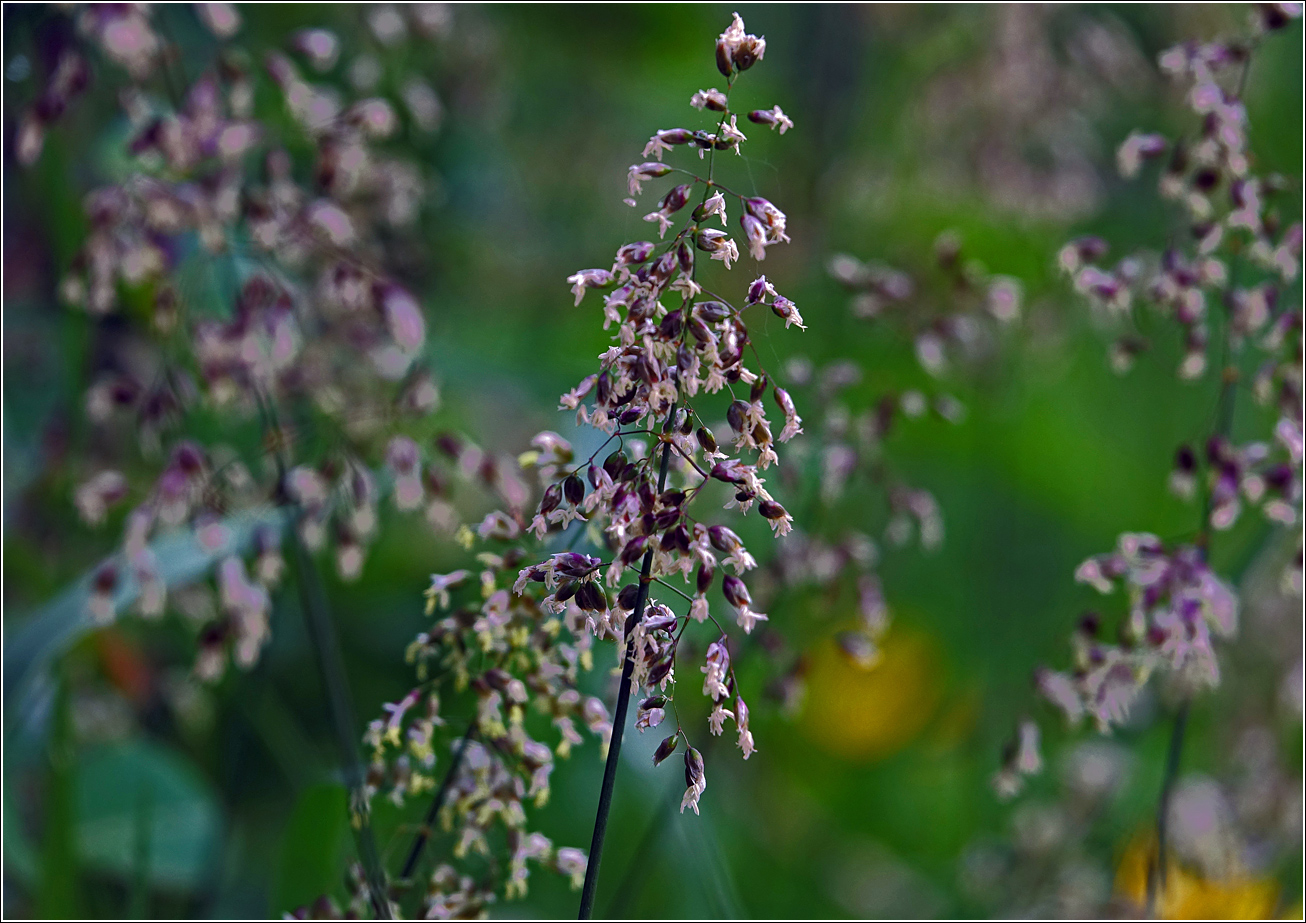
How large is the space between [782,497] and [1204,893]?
2.75 ft

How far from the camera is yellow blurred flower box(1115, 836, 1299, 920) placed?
1.55 meters

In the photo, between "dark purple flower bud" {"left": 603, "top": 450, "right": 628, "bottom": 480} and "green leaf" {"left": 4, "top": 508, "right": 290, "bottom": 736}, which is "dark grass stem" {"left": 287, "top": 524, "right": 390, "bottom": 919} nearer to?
"green leaf" {"left": 4, "top": 508, "right": 290, "bottom": 736}

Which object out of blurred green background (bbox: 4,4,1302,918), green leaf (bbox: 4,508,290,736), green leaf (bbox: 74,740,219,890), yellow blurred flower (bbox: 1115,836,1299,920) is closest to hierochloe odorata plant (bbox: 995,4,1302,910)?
blurred green background (bbox: 4,4,1302,918)

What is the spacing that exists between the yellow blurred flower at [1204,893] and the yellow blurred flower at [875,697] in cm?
66

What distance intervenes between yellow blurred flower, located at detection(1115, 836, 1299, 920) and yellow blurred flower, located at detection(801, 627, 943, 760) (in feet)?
2.17

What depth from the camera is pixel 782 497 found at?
1.35 meters

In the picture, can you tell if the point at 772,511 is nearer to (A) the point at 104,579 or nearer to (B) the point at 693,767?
(B) the point at 693,767

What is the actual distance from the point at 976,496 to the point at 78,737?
174 centimetres

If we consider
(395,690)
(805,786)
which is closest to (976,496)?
(805,786)

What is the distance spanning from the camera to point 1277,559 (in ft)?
6.59

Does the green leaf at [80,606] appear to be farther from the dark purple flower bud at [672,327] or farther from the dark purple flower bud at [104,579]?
the dark purple flower bud at [672,327]

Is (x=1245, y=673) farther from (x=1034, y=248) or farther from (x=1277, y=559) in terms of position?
(x=1034, y=248)

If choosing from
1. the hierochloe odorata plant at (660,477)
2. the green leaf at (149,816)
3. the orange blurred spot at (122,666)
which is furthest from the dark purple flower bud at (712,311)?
the orange blurred spot at (122,666)

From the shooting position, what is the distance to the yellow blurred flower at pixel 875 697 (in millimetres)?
2279
